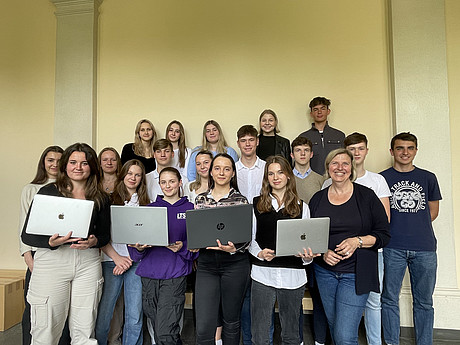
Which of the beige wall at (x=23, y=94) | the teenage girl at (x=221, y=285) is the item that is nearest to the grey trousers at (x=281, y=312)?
the teenage girl at (x=221, y=285)

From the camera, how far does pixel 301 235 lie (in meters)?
1.88

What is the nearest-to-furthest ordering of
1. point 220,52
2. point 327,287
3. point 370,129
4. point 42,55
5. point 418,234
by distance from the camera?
point 327,287
point 418,234
point 370,129
point 220,52
point 42,55

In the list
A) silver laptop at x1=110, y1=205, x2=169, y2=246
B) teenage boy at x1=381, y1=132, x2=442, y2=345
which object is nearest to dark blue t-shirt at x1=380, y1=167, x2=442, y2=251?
teenage boy at x1=381, y1=132, x2=442, y2=345

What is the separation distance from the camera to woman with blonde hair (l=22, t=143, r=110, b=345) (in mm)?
1981

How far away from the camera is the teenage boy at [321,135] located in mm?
3312

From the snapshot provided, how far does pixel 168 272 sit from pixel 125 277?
1.94ft

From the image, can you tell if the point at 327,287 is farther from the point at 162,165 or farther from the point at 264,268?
the point at 162,165

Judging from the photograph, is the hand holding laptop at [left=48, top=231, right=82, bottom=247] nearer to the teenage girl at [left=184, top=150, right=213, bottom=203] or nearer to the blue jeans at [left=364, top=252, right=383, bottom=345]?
the teenage girl at [left=184, top=150, right=213, bottom=203]

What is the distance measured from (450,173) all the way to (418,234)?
36.9 inches

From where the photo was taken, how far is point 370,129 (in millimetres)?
3545

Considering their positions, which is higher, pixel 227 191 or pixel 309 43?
pixel 309 43

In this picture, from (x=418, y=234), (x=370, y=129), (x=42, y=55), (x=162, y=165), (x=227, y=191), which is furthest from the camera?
(x=42, y=55)

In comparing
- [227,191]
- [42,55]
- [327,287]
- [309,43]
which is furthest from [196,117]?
[327,287]

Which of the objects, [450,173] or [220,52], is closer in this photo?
[450,173]
